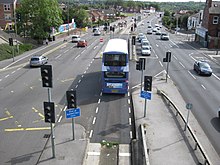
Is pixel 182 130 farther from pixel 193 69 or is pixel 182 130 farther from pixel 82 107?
pixel 193 69

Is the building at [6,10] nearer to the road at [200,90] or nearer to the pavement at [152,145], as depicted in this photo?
the road at [200,90]

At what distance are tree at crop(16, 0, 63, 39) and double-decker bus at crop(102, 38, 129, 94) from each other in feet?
108

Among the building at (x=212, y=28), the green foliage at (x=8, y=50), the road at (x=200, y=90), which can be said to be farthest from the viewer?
the building at (x=212, y=28)

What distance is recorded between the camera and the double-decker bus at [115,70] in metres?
22.0

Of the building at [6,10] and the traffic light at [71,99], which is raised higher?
the building at [6,10]

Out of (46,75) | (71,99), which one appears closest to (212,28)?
(71,99)

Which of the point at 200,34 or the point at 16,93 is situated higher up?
the point at 200,34

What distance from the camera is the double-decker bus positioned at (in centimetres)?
A: 2203

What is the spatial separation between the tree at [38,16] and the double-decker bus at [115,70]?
108 feet

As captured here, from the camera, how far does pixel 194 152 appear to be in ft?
46.7

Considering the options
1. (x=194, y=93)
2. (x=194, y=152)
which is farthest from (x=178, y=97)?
(x=194, y=152)

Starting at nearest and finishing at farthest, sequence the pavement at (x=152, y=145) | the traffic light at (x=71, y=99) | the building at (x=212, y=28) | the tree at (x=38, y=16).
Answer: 1. the pavement at (x=152, y=145)
2. the traffic light at (x=71, y=99)
3. the tree at (x=38, y=16)
4. the building at (x=212, y=28)

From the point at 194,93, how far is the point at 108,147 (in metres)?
12.8

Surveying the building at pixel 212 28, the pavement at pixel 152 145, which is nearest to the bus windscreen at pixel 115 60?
the pavement at pixel 152 145
